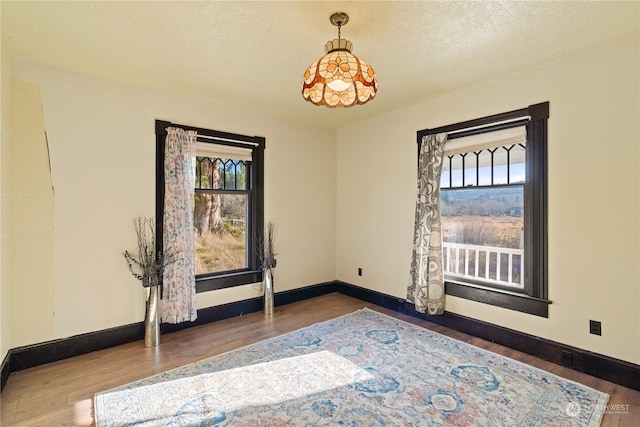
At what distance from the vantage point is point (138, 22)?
2146 millimetres

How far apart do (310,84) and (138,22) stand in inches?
49.3

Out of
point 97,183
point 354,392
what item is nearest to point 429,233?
point 354,392

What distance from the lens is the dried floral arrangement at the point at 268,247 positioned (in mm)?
4074

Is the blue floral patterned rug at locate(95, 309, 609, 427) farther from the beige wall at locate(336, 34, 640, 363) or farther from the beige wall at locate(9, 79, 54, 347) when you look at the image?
the beige wall at locate(9, 79, 54, 347)

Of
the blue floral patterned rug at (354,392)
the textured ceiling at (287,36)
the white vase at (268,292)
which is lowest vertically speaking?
the blue floral patterned rug at (354,392)

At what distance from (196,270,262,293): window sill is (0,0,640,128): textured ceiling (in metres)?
2.15

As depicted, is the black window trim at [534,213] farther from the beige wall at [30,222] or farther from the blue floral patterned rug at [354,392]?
the beige wall at [30,222]

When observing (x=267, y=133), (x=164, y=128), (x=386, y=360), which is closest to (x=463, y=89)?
(x=267, y=133)

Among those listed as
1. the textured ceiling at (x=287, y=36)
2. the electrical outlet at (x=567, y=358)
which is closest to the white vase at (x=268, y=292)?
the textured ceiling at (x=287, y=36)

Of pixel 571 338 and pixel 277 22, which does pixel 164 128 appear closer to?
pixel 277 22

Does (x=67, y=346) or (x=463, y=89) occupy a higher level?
(x=463, y=89)


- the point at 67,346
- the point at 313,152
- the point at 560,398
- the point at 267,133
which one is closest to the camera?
the point at 560,398

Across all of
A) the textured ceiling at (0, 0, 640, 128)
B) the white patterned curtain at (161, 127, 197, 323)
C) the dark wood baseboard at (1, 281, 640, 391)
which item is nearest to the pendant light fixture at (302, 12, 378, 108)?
the textured ceiling at (0, 0, 640, 128)

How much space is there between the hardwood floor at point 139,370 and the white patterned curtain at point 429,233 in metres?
0.33
